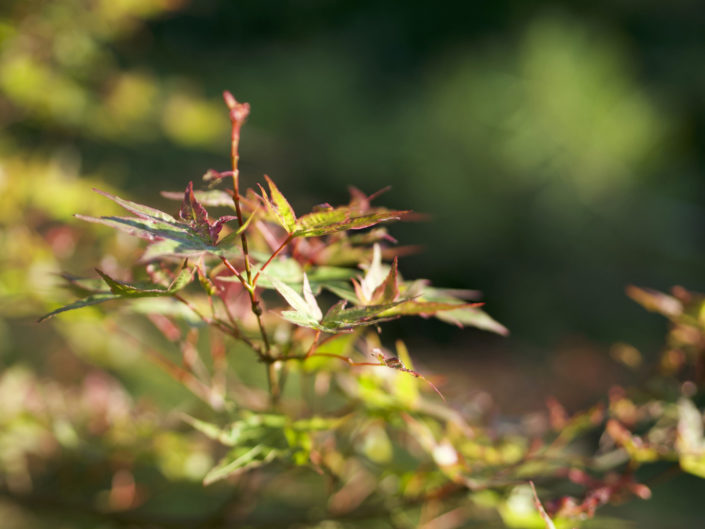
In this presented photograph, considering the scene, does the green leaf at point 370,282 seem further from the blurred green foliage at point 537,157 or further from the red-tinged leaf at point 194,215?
the blurred green foliage at point 537,157

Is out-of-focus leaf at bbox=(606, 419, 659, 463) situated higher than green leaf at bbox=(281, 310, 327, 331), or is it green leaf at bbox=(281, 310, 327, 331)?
green leaf at bbox=(281, 310, 327, 331)

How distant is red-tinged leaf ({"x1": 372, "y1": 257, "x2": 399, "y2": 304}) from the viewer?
27 centimetres

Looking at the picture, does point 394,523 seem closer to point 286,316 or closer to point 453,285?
point 286,316

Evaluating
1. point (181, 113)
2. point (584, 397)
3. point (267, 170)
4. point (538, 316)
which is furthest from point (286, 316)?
point (267, 170)

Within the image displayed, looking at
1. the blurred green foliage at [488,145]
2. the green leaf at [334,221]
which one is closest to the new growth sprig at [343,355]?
the green leaf at [334,221]

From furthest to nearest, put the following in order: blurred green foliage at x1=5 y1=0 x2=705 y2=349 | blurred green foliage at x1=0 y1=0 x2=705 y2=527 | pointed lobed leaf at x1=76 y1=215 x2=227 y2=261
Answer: blurred green foliage at x1=5 y1=0 x2=705 y2=349
blurred green foliage at x1=0 y1=0 x2=705 y2=527
pointed lobed leaf at x1=76 y1=215 x2=227 y2=261

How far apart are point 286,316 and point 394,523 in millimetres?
269

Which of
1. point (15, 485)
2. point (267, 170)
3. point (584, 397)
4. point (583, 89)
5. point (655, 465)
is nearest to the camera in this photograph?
point (15, 485)

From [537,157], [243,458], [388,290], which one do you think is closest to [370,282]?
[388,290]

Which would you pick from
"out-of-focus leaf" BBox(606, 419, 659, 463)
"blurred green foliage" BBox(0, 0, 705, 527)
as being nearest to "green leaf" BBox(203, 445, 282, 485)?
"out-of-focus leaf" BBox(606, 419, 659, 463)

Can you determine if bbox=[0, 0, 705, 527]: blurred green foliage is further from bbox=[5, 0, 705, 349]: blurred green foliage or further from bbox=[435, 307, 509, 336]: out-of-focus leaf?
bbox=[435, 307, 509, 336]: out-of-focus leaf

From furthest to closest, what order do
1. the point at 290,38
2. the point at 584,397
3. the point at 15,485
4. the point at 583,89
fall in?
1. the point at 290,38
2. the point at 583,89
3. the point at 584,397
4. the point at 15,485

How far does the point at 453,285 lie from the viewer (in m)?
3.57

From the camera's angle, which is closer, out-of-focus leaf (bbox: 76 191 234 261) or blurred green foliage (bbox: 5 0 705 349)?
out-of-focus leaf (bbox: 76 191 234 261)
